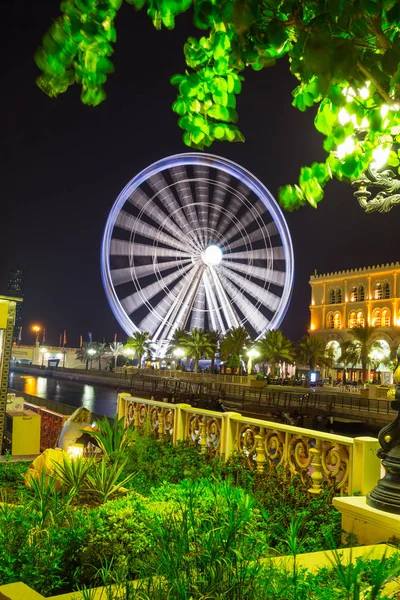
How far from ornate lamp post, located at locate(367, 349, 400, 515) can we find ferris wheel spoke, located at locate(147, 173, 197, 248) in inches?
1554

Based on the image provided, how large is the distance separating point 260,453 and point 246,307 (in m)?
38.4

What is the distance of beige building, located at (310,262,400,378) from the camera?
74750mm

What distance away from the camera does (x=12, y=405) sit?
15438 millimetres

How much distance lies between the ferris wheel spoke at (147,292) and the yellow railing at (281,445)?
33.8 meters

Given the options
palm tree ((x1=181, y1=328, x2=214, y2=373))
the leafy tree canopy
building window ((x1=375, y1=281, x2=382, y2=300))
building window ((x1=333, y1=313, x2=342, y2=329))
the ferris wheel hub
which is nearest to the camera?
the leafy tree canopy

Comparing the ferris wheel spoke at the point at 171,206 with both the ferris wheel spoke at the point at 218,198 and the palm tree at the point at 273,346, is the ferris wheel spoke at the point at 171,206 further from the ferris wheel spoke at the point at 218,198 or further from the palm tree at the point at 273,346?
the palm tree at the point at 273,346

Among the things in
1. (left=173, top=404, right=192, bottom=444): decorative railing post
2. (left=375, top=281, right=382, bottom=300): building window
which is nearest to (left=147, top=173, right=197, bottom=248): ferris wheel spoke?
(left=173, top=404, right=192, bottom=444): decorative railing post

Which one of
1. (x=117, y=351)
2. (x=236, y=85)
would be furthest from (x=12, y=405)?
(x=117, y=351)

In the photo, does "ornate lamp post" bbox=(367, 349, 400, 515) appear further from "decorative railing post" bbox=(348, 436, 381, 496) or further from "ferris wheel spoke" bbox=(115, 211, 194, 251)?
"ferris wheel spoke" bbox=(115, 211, 194, 251)

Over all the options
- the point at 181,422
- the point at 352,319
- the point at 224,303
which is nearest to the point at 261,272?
the point at 224,303

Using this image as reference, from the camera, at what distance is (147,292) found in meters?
44.7

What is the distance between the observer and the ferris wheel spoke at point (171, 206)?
43500mm

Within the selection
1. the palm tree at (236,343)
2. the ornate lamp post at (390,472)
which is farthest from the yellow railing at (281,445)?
the palm tree at (236,343)

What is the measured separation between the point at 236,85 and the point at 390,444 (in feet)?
11.2
